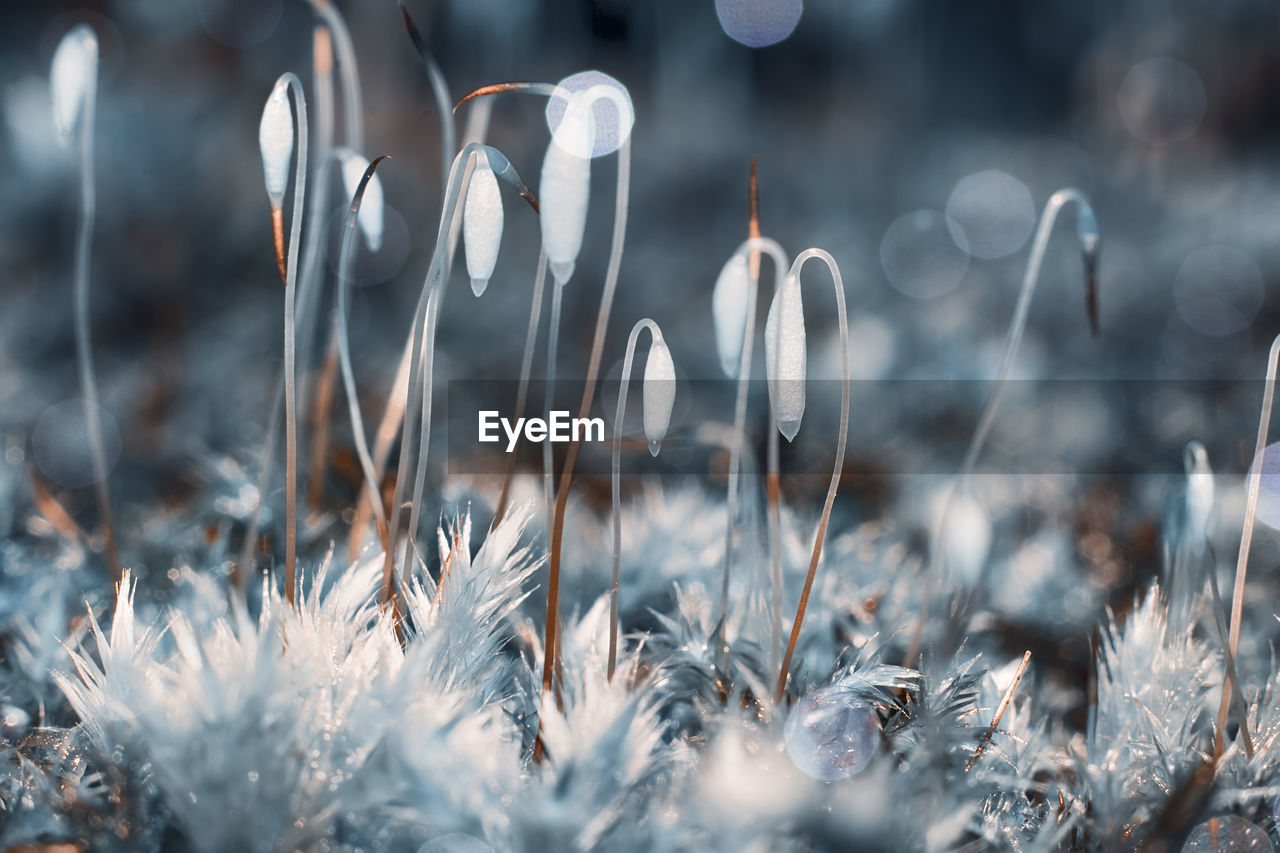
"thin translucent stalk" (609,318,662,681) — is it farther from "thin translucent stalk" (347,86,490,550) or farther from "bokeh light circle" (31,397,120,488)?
"bokeh light circle" (31,397,120,488)

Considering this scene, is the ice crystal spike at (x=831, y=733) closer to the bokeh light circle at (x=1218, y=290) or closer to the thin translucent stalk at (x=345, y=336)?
the thin translucent stalk at (x=345, y=336)

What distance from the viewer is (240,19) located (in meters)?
1.12

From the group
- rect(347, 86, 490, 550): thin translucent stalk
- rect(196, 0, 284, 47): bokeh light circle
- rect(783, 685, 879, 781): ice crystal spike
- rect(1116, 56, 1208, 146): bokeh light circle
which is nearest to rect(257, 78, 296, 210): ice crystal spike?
rect(347, 86, 490, 550): thin translucent stalk

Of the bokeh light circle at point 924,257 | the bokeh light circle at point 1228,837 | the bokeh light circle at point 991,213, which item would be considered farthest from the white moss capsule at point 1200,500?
the bokeh light circle at point 991,213

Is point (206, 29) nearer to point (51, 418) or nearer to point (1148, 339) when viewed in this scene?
point (51, 418)

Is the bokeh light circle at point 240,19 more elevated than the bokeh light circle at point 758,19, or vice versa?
the bokeh light circle at point 758,19

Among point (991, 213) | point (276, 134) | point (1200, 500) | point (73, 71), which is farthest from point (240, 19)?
point (1200, 500)

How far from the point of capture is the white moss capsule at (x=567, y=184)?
0.74 ft

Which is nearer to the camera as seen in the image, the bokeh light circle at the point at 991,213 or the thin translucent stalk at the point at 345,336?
the thin translucent stalk at the point at 345,336

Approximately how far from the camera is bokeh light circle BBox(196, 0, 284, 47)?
1.09 m

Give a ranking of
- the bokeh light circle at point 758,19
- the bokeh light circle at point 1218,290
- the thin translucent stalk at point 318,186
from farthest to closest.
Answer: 1. the bokeh light circle at point 758,19
2. the bokeh light circle at point 1218,290
3. the thin translucent stalk at point 318,186

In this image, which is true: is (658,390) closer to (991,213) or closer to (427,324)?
(427,324)

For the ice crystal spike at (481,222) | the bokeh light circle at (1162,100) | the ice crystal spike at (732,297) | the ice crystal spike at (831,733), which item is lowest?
the ice crystal spike at (831,733)

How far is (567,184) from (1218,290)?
3.32ft
